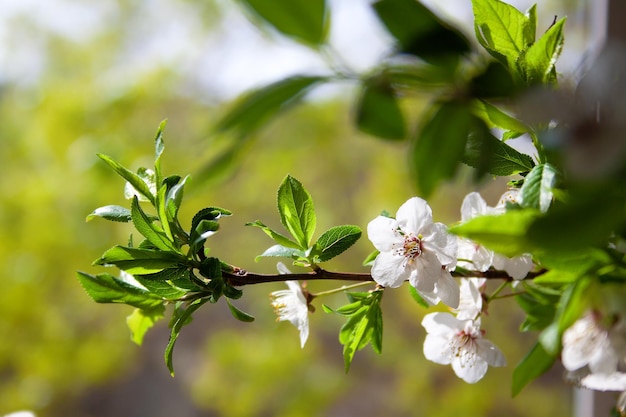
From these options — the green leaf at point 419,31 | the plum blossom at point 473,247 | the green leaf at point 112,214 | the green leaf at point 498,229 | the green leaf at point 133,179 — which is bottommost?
the plum blossom at point 473,247

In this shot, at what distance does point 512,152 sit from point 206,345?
164cm

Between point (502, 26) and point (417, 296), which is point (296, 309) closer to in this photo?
point (417, 296)

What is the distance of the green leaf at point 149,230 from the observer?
0.89ft

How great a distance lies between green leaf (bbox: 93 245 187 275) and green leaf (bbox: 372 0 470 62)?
169 millimetres

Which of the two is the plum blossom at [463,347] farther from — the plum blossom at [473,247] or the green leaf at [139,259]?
the green leaf at [139,259]

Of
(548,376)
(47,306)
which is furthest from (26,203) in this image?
(548,376)

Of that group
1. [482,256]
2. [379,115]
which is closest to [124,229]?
[482,256]

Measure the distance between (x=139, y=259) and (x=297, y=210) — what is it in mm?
84

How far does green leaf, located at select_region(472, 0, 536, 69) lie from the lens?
26cm

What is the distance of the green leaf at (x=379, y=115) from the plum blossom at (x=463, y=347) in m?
0.20

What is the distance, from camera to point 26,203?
175 centimetres

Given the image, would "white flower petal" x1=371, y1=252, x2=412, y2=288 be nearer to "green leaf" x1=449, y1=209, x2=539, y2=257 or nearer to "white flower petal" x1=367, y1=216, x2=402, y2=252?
"white flower petal" x1=367, y1=216, x2=402, y2=252

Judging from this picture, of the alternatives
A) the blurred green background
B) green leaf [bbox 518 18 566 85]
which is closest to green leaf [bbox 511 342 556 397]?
green leaf [bbox 518 18 566 85]

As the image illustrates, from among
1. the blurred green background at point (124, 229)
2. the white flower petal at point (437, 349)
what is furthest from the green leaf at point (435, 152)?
the blurred green background at point (124, 229)
